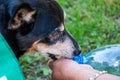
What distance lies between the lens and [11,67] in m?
3.19

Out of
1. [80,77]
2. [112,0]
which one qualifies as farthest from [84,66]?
[112,0]

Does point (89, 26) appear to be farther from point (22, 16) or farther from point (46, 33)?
point (22, 16)

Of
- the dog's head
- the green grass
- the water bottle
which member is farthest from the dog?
the green grass

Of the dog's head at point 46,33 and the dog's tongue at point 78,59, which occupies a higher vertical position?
the dog's head at point 46,33

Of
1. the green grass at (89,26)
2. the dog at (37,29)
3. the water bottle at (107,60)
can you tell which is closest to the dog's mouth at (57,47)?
the dog at (37,29)

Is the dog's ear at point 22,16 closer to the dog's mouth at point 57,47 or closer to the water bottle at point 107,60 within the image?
the dog's mouth at point 57,47

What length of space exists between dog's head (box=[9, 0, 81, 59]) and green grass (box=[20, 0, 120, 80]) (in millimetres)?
807

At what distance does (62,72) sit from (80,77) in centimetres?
17

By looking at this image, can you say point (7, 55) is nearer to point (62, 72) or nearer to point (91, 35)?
point (62, 72)

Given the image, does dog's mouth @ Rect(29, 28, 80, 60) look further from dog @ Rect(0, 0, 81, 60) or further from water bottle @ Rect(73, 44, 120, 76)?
water bottle @ Rect(73, 44, 120, 76)

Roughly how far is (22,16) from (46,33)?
0.25 metres

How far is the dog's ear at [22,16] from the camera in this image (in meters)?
3.28

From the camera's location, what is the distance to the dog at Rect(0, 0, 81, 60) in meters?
3.30

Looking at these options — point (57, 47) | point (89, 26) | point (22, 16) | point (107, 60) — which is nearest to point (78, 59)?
point (57, 47)
